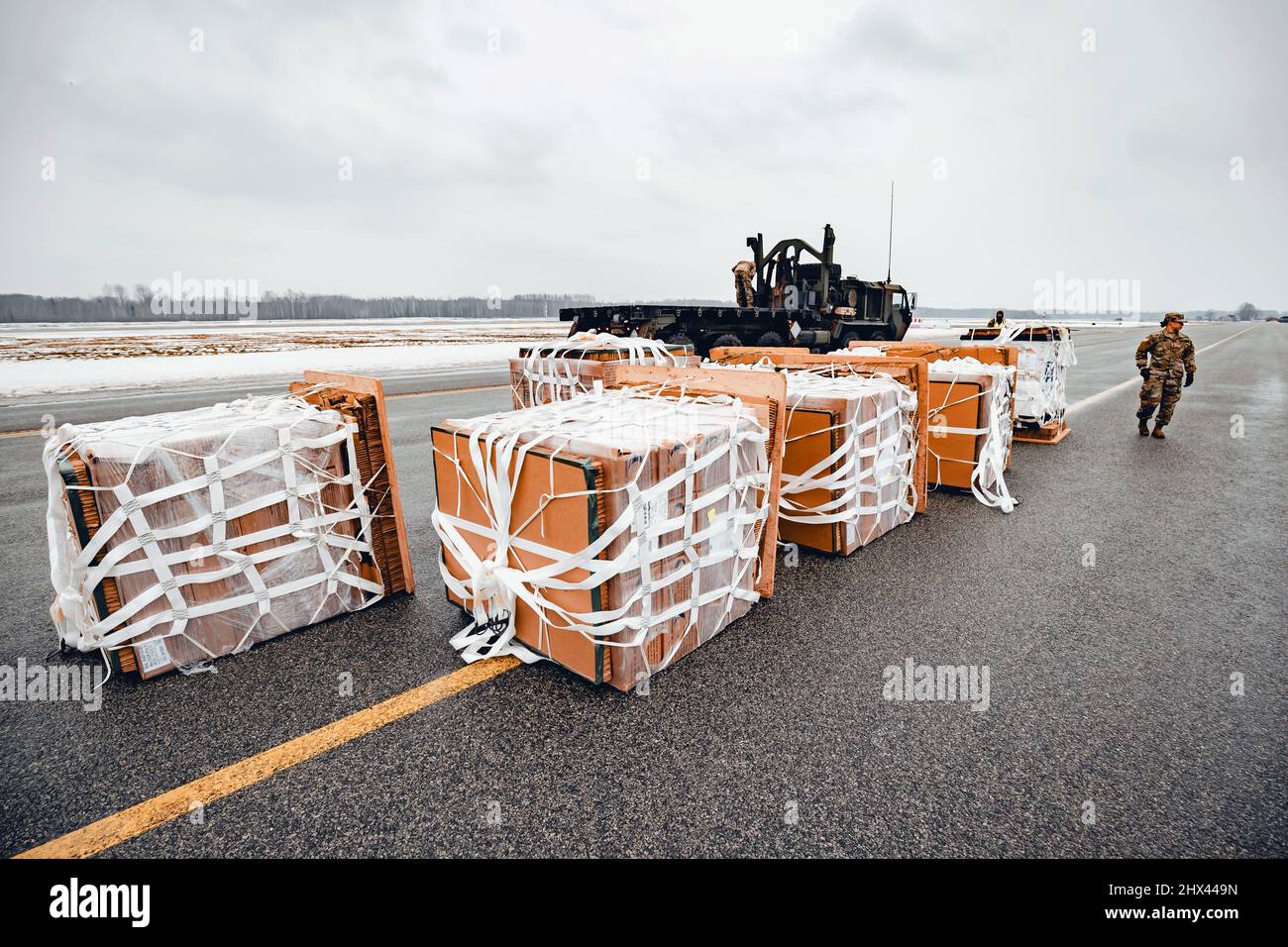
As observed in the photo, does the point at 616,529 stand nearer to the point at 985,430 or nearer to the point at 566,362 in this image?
the point at 566,362

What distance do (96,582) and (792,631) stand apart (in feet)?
10.0

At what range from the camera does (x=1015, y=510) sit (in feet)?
18.1

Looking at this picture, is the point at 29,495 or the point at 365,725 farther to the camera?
the point at 29,495

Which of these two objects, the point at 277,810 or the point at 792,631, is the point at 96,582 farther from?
the point at 792,631

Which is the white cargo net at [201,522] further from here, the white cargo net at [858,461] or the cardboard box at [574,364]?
the white cargo net at [858,461]

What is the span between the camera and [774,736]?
2.44 meters

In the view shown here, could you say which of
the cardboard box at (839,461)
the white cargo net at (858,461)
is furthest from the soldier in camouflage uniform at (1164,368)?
the cardboard box at (839,461)

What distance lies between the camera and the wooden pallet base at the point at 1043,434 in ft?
28.4

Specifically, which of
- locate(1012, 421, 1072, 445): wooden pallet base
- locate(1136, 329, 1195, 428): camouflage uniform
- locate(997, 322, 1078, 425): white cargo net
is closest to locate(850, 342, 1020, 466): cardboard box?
locate(997, 322, 1078, 425): white cargo net

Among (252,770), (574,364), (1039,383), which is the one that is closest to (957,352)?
(1039,383)

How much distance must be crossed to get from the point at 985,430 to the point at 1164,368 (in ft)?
16.0

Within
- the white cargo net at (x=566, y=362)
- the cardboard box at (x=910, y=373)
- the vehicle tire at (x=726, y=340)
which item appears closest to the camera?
the white cargo net at (x=566, y=362)

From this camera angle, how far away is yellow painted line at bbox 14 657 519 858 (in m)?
1.94
